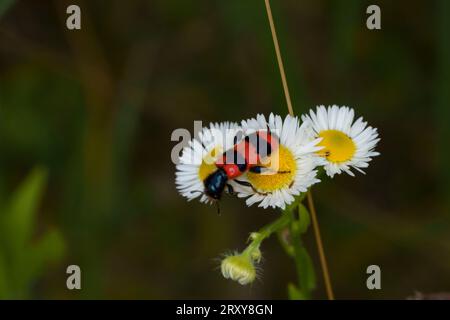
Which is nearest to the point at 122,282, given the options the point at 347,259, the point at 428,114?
the point at 347,259

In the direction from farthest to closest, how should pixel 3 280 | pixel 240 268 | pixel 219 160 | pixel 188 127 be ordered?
1. pixel 188 127
2. pixel 3 280
3. pixel 219 160
4. pixel 240 268

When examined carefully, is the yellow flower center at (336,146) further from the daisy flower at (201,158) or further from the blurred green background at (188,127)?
the blurred green background at (188,127)

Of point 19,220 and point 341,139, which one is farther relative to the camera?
point 19,220

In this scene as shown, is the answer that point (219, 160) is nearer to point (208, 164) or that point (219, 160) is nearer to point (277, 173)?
point (208, 164)

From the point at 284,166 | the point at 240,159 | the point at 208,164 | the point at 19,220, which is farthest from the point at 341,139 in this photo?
the point at 19,220

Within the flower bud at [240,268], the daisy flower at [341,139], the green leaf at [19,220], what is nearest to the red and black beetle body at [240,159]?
the daisy flower at [341,139]
